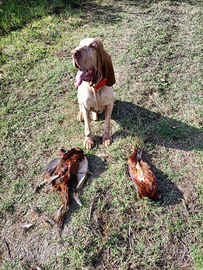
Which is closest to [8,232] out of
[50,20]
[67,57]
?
[67,57]

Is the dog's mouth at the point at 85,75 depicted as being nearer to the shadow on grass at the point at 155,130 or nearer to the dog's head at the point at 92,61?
the dog's head at the point at 92,61

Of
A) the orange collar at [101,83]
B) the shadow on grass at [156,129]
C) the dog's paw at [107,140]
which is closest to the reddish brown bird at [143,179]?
the dog's paw at [107,140]

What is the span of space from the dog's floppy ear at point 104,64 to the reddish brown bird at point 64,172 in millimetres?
1084

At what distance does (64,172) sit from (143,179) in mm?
1034

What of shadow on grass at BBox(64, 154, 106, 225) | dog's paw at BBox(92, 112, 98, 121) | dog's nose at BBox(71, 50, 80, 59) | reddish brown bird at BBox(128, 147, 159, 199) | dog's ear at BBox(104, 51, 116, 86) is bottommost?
shadow on grass at BBox(64, 154, 106, 225)

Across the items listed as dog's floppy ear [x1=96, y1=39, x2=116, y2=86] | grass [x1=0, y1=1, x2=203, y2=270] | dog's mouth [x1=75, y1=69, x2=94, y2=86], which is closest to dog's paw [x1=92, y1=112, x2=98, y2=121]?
grass [x1=0, y1=1, x2=203, y2=270]

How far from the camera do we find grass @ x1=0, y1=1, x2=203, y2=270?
2.44 meters

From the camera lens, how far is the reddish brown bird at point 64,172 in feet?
8.64

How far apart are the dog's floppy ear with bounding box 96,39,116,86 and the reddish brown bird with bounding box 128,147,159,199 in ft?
3.79

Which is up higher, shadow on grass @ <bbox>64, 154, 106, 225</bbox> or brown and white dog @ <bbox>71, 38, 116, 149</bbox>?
brown and white dog @ <bbox>71, 38, 116, 149</bbox>

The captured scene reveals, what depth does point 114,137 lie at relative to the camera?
346cm

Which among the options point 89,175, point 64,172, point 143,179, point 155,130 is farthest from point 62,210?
point 155,130

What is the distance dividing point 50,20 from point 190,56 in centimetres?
413

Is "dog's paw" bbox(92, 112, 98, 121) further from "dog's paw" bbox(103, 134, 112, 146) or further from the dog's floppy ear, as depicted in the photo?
the dog's floppy ear
